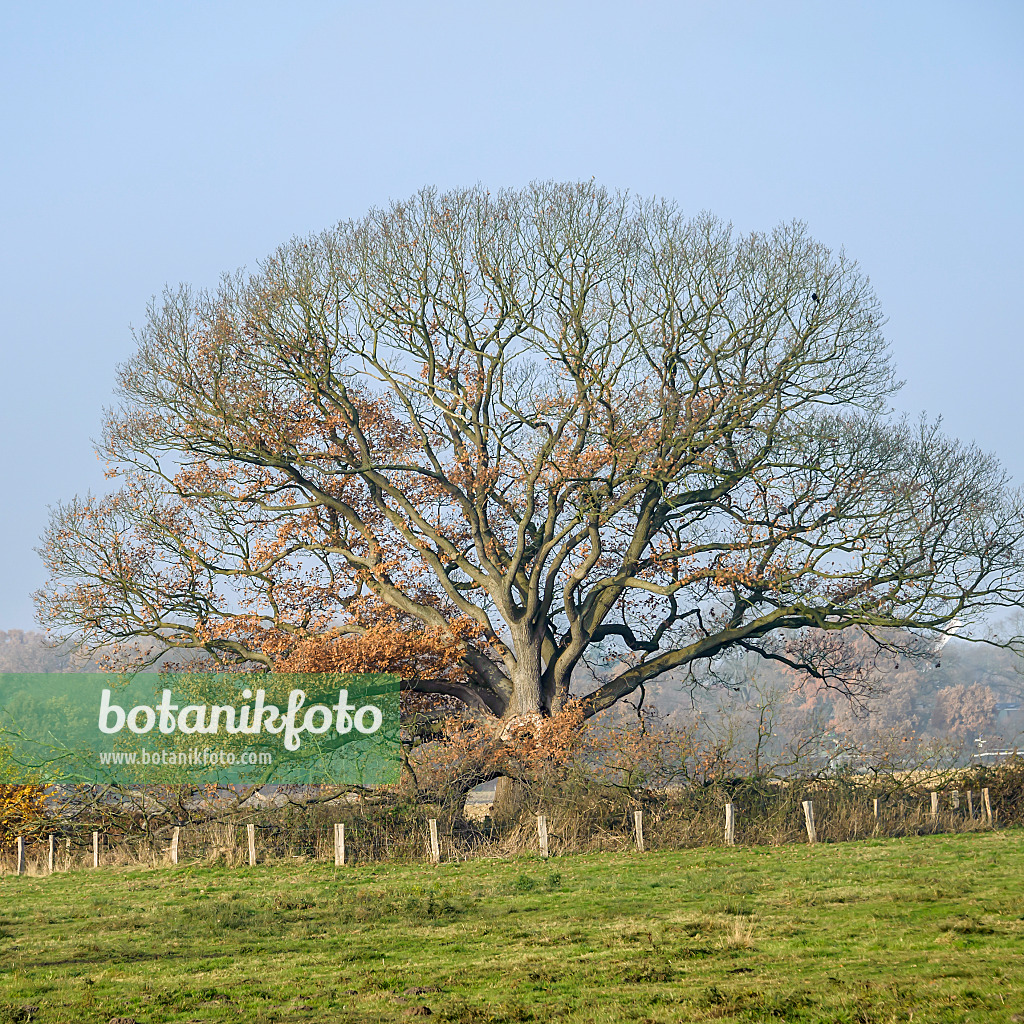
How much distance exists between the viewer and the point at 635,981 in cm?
796

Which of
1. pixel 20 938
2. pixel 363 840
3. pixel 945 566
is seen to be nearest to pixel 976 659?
pixel 945 566

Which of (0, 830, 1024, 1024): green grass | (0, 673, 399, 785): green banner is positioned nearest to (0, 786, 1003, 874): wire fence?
(0, 673, 399, 785): green banner

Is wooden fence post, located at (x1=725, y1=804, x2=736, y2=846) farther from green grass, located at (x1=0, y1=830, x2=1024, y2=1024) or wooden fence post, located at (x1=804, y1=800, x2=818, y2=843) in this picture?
green grass, located at (x1=0, y1=830, x2=1024, y2=1024)

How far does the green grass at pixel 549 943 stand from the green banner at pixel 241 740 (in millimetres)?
4342

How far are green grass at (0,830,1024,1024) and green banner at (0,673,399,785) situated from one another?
4342mm

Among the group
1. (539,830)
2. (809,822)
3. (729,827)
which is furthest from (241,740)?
(809,822)

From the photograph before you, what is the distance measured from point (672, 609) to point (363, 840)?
31.9ft

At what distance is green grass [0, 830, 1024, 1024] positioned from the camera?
7129 millimetres

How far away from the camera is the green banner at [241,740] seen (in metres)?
21.0

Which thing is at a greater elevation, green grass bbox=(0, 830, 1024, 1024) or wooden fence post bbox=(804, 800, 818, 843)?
wooden fence post bbox=(804, 800, 818, 843)

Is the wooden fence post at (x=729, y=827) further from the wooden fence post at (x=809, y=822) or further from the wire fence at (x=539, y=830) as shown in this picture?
the wooden fence post at (x=809, y=822)

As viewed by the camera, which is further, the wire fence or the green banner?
the green banner

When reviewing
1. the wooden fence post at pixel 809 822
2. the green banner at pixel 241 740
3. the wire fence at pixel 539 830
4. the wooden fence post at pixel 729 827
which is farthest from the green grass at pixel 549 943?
the green banner at pixel 241 740

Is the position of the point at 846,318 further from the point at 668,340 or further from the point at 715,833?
the point at 715,833
